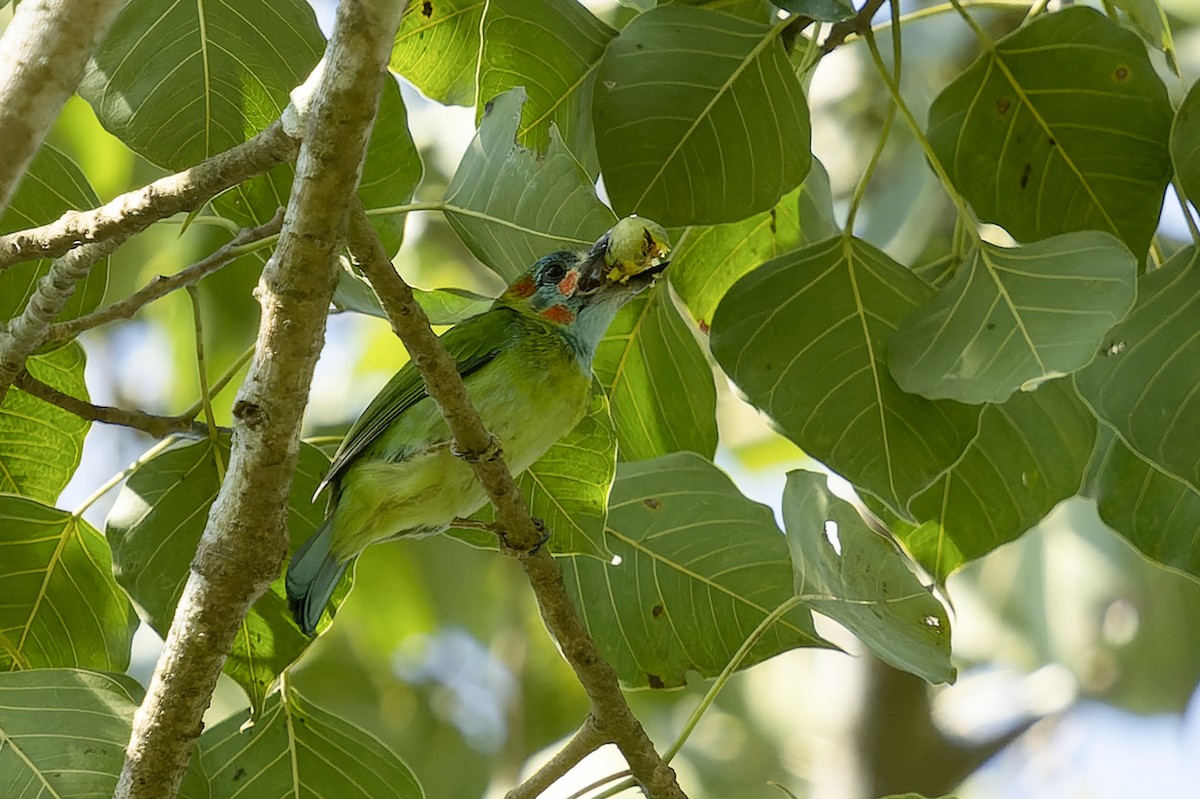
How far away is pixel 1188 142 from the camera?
1.70 metres

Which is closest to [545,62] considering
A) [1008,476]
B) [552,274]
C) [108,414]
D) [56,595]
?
[552,274]

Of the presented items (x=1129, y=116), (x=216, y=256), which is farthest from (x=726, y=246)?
(x=216, y=256)

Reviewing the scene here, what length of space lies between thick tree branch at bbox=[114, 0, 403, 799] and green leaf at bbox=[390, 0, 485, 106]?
0.78m

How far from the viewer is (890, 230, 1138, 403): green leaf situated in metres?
1.55

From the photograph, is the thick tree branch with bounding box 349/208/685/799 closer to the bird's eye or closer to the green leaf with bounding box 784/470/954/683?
the green leaf with bounding box 784/470/954/683

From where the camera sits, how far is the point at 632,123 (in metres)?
1.78

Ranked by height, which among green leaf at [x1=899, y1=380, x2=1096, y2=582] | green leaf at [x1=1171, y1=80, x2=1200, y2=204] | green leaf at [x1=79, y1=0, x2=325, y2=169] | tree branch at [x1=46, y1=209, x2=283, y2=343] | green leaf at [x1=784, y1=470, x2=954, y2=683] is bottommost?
green leaf at [x1=784, y1=470, x2=954, y2=683]

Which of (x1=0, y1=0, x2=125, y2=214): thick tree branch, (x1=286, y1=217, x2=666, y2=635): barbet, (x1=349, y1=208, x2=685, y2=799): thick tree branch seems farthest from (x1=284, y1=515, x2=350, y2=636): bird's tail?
(x1=0, y1=0, x2=125, y2=214): thick tree branch

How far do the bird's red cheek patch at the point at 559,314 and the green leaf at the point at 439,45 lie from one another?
38 centimetres

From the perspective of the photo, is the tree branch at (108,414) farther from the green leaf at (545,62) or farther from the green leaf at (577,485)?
the green leaf at (545,62)

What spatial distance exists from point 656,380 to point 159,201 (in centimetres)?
99

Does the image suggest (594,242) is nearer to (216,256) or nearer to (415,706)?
(216,256)

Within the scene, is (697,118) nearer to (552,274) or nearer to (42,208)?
(552,274)

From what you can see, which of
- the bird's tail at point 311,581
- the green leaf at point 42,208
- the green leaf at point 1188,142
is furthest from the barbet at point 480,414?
the green leaf at point 1188,142
